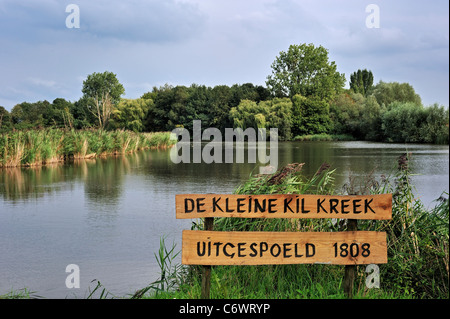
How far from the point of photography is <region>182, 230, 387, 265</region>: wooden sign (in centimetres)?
355

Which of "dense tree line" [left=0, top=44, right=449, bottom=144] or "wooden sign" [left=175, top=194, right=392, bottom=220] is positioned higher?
"dense tree line" [left=0, top=44, right=449, bottom=144]

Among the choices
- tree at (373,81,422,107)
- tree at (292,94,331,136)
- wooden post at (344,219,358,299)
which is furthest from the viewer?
tree at (292,94,331,136)

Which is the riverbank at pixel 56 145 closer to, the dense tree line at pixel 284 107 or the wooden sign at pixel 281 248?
the wooden sign at pixel 281 248

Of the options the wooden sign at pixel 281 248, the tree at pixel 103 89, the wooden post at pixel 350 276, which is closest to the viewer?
the wooden sign at pixel 281 248

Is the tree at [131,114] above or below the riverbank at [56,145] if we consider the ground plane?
above

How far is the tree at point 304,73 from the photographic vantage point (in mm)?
62156

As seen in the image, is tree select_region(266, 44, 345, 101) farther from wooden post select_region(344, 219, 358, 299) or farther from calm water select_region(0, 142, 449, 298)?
wooden post select_region(344, 219, 358, 299)

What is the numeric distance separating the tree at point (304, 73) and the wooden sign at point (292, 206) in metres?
59.3

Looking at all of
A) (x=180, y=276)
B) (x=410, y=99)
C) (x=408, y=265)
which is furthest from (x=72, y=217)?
(x=410, y=99)

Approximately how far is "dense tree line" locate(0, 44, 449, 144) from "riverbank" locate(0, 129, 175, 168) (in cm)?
1823

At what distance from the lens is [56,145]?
2022 cm

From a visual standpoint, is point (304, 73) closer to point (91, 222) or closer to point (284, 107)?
point (284, 107)

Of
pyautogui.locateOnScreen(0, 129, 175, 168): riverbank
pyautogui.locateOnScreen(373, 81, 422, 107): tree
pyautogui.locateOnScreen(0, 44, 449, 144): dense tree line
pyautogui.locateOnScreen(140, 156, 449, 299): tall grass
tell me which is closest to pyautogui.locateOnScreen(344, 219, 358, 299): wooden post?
pyautogui.locateOnScreen(140, 156, 449, 299): tall grass

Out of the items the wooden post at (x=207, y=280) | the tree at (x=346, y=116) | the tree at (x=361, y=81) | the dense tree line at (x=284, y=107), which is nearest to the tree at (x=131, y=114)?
the dense tree line at (x=284, y=107)
